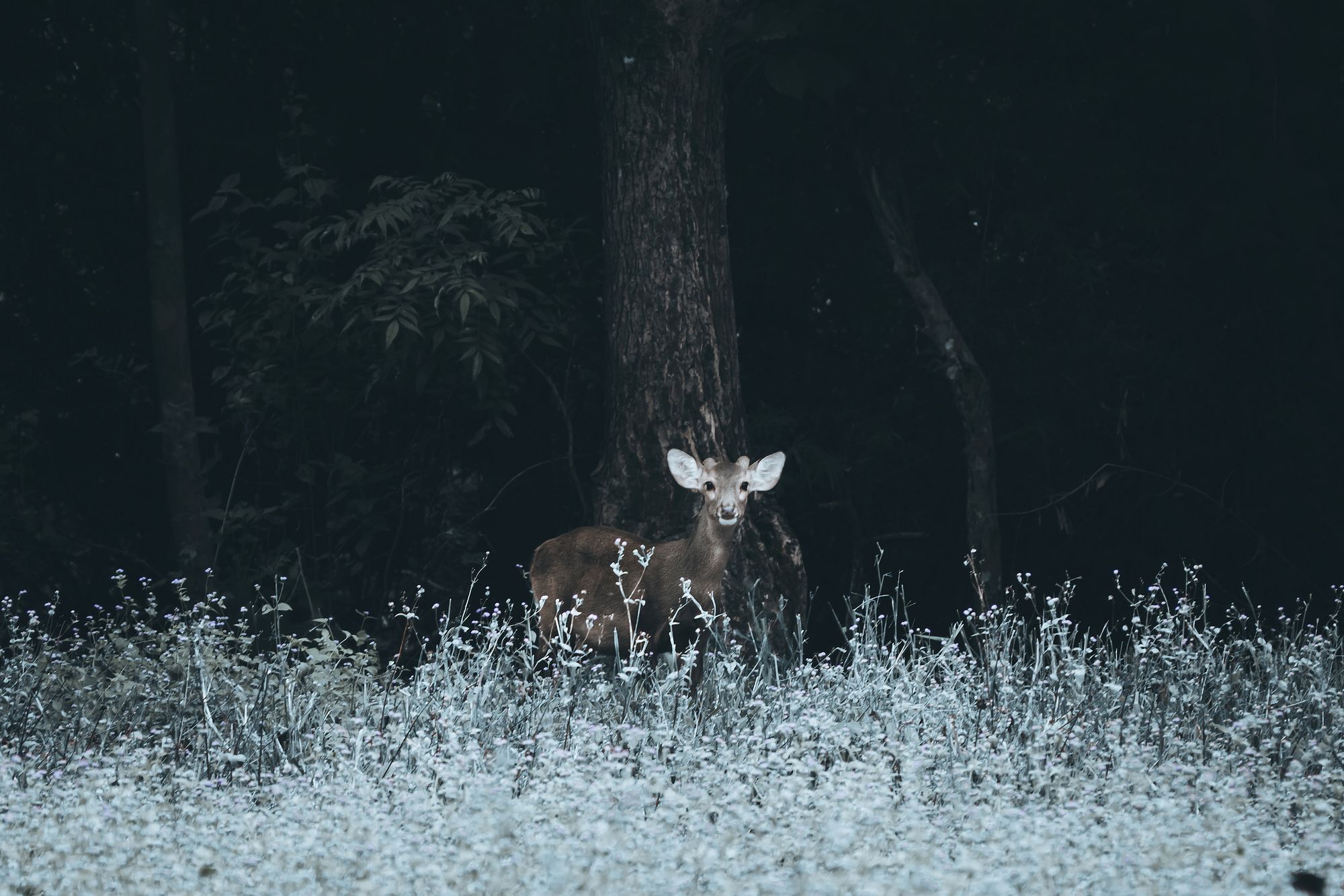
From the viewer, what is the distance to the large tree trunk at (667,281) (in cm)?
704

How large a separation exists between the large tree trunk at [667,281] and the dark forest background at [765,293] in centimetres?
85

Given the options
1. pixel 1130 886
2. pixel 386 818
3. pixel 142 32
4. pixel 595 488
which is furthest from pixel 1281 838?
pixel 142 32

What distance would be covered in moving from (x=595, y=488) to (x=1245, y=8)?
398 centimetres

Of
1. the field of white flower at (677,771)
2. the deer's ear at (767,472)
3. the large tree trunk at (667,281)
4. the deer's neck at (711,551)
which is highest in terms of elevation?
the large tree trunk at (667,281)

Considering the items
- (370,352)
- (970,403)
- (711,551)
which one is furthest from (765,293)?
(711,551)

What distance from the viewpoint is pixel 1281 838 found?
406 centimetres

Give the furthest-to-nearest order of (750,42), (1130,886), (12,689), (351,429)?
(351,429) → (750,42) → (12,689) → (1130,886)

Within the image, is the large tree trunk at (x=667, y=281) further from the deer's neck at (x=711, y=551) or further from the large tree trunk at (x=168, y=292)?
the large tree trunk at (x=168, y=292)

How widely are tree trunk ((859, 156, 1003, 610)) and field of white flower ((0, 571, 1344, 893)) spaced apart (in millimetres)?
2100

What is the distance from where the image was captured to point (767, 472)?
21.4ft

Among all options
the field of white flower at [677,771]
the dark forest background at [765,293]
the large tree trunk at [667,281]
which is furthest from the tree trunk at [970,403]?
the field of white flower at [677,771]

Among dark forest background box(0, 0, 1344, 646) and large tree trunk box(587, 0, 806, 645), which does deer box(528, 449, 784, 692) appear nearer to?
large tree trunk box(587, 0, 806, 645)

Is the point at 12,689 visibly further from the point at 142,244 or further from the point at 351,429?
the point at 142,244

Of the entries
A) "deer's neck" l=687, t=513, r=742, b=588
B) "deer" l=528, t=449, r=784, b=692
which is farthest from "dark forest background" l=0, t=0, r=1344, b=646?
"deer's neck" l=687, t=513, r=742, b=588
